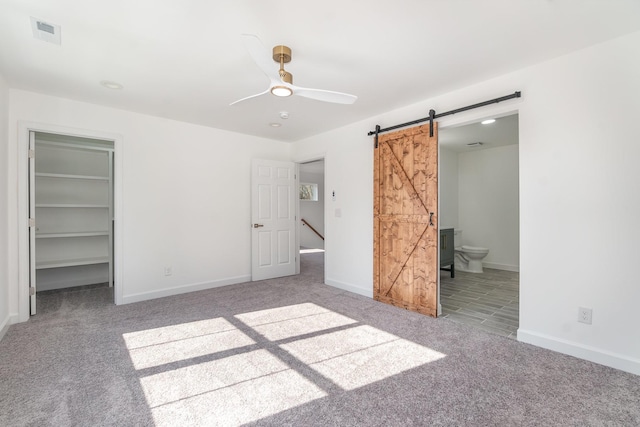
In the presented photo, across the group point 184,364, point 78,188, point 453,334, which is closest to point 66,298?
point 78,188

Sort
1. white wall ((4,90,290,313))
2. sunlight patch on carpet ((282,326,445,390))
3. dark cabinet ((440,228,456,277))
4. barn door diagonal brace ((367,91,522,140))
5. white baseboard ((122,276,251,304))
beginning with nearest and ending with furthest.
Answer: sunlight patch on carpet ((282,326,445,390)) → barn door diagonal brace ((367,91,522,140)) → white wall ((4,90,290,313)) → white baseboard ((122,276,251,304)) → dark cabinet ((440,228,456,277))

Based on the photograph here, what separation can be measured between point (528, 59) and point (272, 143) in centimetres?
390

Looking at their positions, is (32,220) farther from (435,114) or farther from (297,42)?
(435,114)

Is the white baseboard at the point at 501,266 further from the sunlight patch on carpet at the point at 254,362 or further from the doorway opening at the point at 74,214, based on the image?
the doorway opening at the point at 74,214

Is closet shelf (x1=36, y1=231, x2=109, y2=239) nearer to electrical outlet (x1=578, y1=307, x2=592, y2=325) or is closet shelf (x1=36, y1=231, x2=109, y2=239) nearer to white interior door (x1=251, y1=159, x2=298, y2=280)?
white interior door (x1=251, y1=159, x2=298, y2=280)

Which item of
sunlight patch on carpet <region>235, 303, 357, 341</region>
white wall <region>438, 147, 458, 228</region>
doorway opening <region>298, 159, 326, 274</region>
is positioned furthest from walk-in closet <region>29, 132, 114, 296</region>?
white wall <region>438, 147, 458, 228</region>

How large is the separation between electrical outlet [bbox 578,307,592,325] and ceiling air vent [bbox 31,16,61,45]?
452cm

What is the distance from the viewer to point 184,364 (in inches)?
93.6

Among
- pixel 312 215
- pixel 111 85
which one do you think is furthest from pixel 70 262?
pixel 312 215

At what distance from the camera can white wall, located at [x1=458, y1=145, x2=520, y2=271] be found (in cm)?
599

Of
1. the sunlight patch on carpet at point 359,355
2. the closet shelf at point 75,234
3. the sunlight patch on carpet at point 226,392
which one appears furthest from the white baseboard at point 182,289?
the sunlight patch on carpet at point 359,355

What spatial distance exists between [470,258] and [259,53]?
17.7 ft

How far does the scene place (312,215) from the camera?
9.84 metres

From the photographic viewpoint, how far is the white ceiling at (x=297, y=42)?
6.42ft
